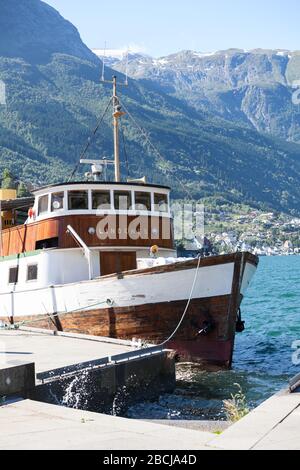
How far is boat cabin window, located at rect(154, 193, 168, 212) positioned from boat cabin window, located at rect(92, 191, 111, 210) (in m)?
1.71

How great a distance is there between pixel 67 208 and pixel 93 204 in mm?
808

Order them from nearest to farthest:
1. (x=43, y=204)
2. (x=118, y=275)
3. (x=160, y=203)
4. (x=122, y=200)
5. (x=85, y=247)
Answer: (x=118, y=275) < (x=85, y=247) < (x=122, y=200) < (x=43, y=204) < (x=160, y=203)

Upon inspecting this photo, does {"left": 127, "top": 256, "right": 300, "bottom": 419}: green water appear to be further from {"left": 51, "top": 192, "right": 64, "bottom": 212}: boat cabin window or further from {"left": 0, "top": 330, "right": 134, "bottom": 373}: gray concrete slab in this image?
{"left": 51, "top": 192, "right": 64, "bottom": 212}: boat cabin window

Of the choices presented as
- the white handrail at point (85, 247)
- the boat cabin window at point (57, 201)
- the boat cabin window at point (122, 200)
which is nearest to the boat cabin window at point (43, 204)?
the boat cabin window at point (57, 201)

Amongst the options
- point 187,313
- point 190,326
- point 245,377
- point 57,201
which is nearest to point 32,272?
point 57,201

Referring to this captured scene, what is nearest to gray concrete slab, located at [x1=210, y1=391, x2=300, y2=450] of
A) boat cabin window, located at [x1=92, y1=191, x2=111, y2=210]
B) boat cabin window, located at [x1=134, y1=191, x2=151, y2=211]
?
boat cabin window, located at [x1=92, y1=191, x2=111, y2=210]

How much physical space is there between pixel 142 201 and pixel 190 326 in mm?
4757

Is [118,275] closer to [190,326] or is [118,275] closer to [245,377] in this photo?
[190,326]

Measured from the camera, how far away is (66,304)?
1831 centimetres

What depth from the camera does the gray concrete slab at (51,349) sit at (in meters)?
11.7

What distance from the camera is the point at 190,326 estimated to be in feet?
55.9

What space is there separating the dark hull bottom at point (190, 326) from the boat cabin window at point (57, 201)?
3870mm

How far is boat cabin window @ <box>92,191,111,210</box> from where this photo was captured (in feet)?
62.8
